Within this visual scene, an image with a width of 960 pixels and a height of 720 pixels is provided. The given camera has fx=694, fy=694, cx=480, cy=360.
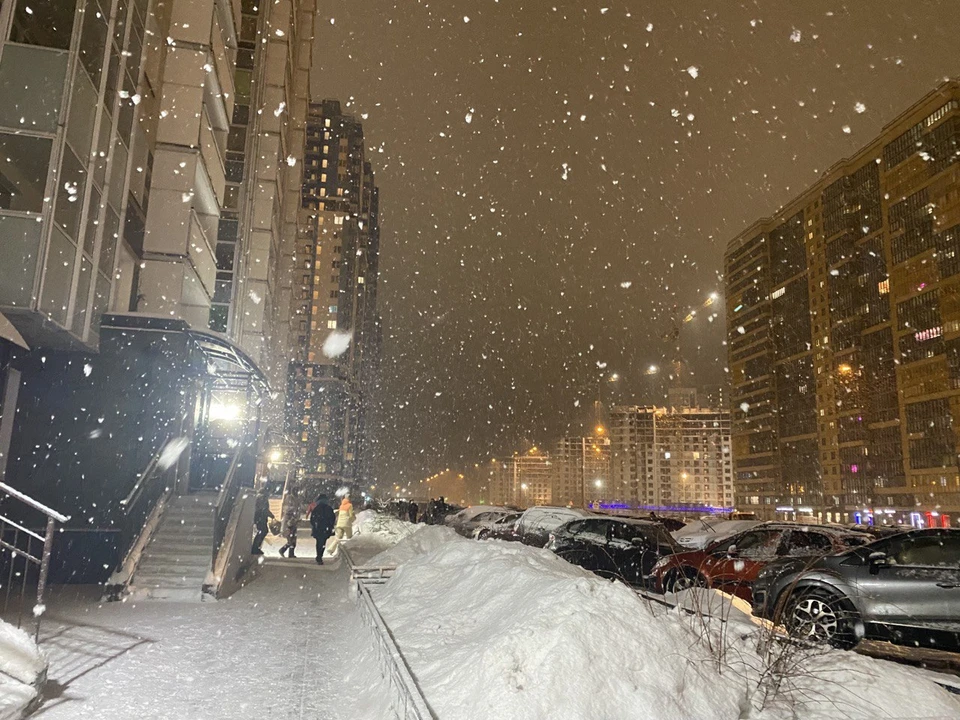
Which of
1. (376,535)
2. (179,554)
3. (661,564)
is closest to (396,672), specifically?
(661,564)

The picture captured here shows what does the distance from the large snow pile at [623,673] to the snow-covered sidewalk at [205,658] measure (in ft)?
4.34

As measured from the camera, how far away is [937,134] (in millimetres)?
92688

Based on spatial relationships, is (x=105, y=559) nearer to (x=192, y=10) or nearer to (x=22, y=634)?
(x=22, y=634)

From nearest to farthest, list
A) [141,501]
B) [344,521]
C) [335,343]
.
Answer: [141,501] → [344,521] → [335,343]

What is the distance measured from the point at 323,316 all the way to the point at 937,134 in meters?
97.8

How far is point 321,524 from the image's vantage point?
63.8 feet

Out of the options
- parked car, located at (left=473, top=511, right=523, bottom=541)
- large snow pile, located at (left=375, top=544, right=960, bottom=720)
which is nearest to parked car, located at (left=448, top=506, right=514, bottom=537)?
parked car, located at (left=473, top=511, right=523, bottom=541)

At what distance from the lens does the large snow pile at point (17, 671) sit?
18.2 ft

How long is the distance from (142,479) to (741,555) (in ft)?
39.8

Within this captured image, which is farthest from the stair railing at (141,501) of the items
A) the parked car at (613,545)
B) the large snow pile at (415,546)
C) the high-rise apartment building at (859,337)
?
the high-rise apartment building at (859,337)

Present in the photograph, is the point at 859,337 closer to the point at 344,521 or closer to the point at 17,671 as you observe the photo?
the point at 344,521

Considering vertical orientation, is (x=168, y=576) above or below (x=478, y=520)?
below

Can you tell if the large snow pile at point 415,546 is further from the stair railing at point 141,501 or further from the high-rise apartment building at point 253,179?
the high-rise apartment building at point 253,179

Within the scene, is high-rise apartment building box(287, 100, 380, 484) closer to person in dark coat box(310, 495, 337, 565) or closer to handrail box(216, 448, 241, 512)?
person in dark coat box(310, 495, 337, 565)
